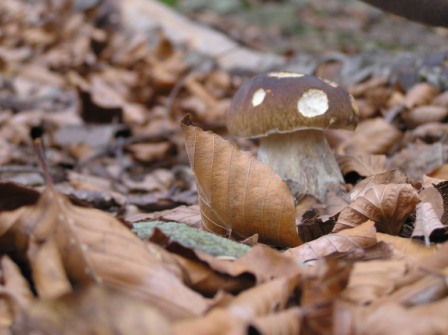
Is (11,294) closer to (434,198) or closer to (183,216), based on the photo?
(183,216)

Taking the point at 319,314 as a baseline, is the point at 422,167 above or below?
below

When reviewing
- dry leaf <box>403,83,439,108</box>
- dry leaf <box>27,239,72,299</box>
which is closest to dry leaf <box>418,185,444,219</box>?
dry leaf <box>27,239,72,299</box>

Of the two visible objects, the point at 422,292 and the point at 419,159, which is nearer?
the point at 422,292

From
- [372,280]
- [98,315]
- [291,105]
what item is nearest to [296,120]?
[291,105]

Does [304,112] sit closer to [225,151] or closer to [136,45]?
[225,151]

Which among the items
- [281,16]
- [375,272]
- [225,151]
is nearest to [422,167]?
[225,151]

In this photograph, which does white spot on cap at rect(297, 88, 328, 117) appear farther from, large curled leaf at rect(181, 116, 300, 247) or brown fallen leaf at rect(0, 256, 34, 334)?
brown fallen leaf at rect(0, 256, 34, 334)
